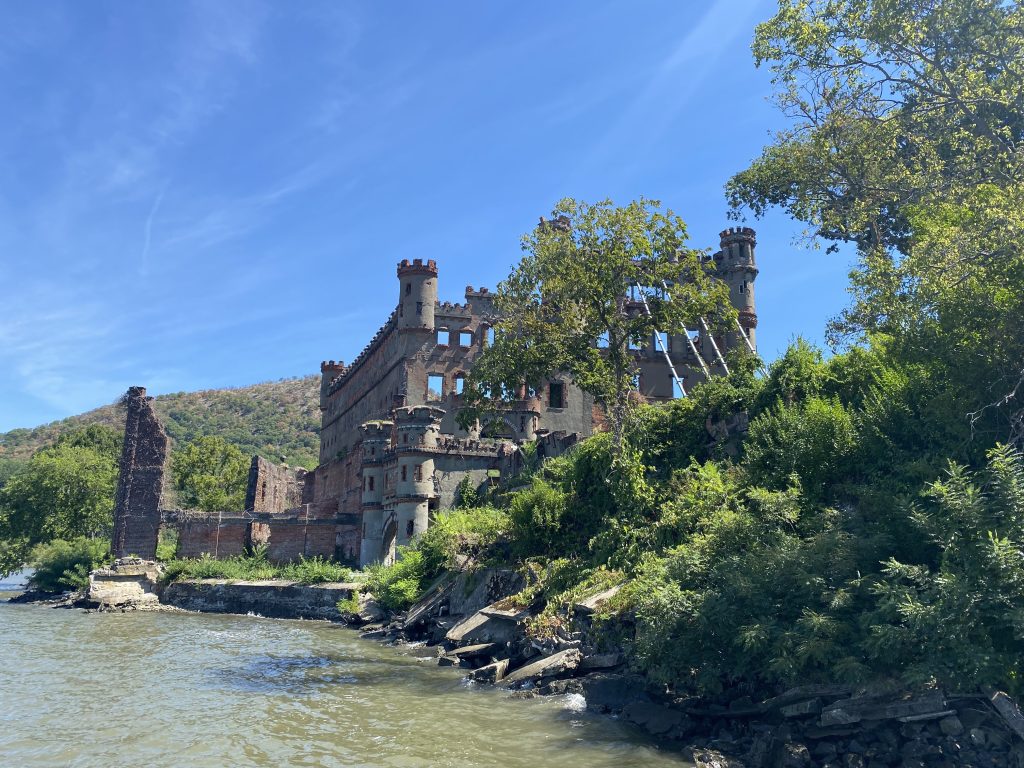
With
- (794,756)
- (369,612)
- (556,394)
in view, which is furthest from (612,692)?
(556,394)

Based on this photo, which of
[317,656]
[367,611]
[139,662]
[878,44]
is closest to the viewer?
[878,44]

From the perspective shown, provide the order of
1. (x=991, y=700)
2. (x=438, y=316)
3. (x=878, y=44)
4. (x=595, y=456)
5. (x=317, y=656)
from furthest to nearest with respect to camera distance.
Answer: (x=438, y=316)
(x=595, y=456)
(x=317, y=656)
(x=878, y=44)
(x=991, y=700)

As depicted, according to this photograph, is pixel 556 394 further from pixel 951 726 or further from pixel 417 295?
pixel 951 726

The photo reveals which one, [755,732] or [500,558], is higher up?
[500,558]

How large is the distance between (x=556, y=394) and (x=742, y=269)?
17.3 m

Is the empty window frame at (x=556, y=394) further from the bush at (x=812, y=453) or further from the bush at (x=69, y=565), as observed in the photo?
the bush at (x=812, y=453)

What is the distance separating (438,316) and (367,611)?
2595 centimetres

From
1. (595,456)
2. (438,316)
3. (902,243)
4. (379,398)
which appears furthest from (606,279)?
(379,398)

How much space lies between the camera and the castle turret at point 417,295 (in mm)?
58000

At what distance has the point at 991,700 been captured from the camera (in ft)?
40.8

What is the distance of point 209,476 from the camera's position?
3024 inches

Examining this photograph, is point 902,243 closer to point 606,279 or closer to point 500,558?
point 606,279

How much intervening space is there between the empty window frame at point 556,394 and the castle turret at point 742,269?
14462mm

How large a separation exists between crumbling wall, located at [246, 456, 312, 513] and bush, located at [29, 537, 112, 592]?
987cm
